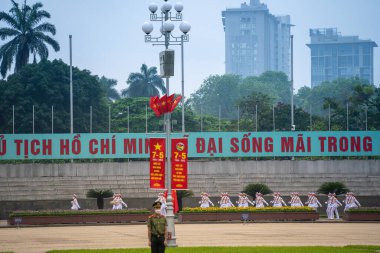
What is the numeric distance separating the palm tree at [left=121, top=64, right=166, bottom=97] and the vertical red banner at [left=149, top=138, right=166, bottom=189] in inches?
3883

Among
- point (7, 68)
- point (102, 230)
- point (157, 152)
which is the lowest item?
point (102, 230)

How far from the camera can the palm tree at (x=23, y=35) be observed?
9419 cm

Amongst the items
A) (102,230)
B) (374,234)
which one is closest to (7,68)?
(102,230)

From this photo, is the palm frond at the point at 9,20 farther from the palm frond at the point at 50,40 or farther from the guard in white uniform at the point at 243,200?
the guard in white uniform at the point at 243,200

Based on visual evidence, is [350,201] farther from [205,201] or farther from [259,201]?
[205,201]

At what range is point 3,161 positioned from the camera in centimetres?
6594

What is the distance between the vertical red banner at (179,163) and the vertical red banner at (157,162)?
1.65 metres

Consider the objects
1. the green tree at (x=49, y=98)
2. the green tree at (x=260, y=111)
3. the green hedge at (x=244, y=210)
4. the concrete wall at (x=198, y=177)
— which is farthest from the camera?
the green tree at (x=260, y=111)

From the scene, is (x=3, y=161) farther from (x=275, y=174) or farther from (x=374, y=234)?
(x=374, y=234)

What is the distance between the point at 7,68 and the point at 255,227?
5464 centimetres

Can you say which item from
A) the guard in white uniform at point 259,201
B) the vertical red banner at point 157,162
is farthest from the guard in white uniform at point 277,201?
the vertical red banner at point 157,162

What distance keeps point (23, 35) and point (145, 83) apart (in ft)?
141

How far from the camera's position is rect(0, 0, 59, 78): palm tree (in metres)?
94.2

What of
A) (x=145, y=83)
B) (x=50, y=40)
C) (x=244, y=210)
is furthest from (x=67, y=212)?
(x=145, y=83)
